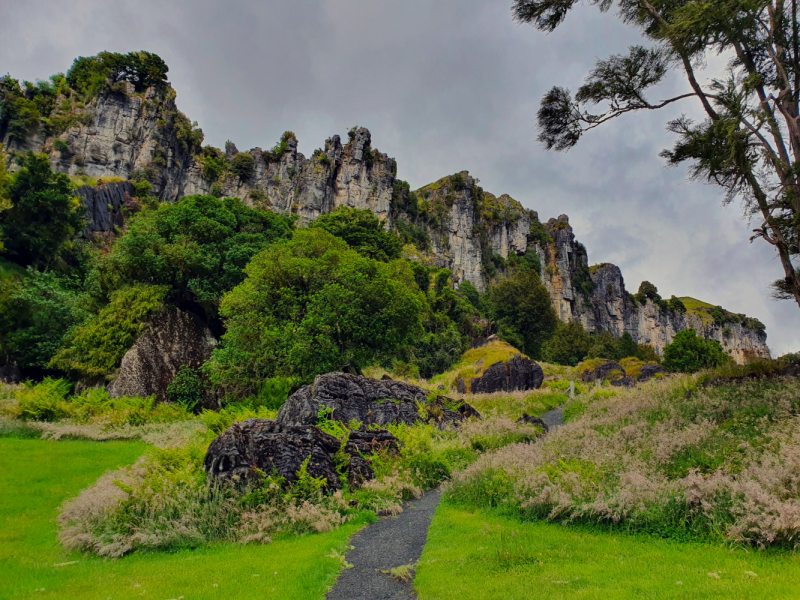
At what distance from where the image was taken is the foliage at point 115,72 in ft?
238

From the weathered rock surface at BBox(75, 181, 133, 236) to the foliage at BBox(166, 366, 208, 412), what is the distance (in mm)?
34505

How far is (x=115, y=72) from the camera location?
7419cm

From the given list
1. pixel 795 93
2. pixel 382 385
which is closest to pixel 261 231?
pixel 382 385

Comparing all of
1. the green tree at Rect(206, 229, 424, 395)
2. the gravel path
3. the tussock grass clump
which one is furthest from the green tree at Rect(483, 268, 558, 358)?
the gravel path

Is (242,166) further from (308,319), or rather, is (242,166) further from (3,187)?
(308,319)

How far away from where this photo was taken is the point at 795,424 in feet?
27.3

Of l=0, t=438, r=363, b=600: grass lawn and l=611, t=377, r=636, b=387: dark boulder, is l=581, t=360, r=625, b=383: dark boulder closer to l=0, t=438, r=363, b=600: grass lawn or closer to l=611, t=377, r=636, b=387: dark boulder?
l=611, t=377, r=636, b=387: dark boulder

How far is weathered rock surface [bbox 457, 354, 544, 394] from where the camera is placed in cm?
2745

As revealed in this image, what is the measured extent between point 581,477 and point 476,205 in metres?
111

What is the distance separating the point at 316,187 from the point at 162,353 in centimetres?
6302

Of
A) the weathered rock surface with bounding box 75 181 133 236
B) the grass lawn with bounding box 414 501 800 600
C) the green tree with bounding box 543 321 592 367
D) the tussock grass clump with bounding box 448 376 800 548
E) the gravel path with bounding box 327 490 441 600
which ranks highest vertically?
the weathered rock surface with bounding box 75 181 133 236

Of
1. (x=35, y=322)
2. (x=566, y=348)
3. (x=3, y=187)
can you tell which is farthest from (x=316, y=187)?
(x=35, y=322)

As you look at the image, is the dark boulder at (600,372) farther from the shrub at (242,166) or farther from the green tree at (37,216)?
the shrub at (242,166)

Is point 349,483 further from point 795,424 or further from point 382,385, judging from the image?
point 795,424
